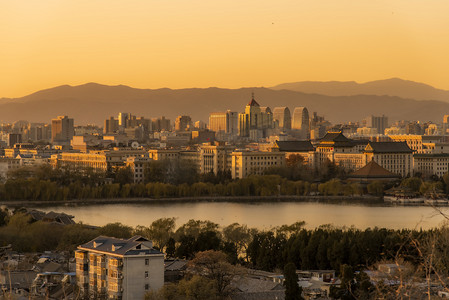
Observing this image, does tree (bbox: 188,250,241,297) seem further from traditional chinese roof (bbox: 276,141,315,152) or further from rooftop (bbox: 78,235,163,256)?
traditional chinese roof (bbox: 276,141,315,152)

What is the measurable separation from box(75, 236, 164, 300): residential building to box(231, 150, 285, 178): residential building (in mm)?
21666

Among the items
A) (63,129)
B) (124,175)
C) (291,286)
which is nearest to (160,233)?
(291,286)

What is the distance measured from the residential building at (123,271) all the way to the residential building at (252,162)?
21666 millimetres

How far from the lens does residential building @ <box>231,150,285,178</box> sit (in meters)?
32.4

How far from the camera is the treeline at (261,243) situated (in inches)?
479

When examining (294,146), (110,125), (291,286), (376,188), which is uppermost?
(110,125)

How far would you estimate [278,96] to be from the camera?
130625mm

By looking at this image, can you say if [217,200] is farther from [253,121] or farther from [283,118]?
[283,118]

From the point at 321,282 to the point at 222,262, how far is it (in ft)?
4.46

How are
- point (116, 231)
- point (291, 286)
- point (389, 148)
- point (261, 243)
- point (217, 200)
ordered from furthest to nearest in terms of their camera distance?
point (389, 148) → point (217, 200) → point (116, 231) → point (261, 243) → point (291, 286)

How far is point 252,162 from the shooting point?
32.8 metres

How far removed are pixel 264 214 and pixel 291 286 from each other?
10900 millimetres

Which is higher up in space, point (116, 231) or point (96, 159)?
point (96, 159)

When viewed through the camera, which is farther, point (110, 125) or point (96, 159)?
point (110, 125)
